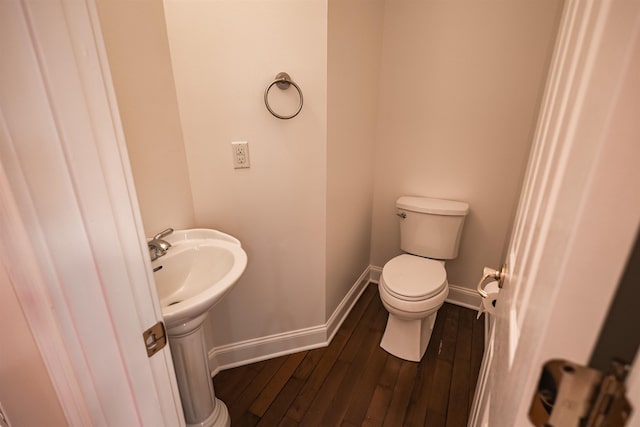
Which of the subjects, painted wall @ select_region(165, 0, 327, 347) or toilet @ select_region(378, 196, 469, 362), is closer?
painted wall @ select_region(165, 0, 327, 347)

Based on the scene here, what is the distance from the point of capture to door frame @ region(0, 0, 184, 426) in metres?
0.36

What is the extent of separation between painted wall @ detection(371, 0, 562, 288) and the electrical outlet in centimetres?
110

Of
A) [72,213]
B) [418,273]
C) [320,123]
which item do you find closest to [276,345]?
[418,273]

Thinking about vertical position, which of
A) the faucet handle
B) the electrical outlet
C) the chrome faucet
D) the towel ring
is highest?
the towel ring

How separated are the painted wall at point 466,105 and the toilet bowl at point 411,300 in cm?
49

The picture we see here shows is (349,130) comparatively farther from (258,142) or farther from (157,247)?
(157,247)

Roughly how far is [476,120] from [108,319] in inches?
78.5

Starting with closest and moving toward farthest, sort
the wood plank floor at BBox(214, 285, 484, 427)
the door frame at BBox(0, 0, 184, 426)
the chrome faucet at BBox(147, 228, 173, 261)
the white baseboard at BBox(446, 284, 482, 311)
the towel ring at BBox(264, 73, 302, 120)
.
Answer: the door frame at BBox(0, 0, 184, 426), the chrome faucet at BBox(147, 228, 173, 261), the towel ring at BBox(264, 73, 302, 120), the wood plank floor at BBox(214, 285, 484, 427), the white baseboard at BBox(446, 284, 482, 311)

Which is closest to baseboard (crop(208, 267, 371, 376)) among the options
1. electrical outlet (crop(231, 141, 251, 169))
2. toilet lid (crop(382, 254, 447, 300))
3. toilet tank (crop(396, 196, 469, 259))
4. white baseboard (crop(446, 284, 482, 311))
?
toilet lid (crop(382, 254, 447, 300))

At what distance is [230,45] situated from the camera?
1.21 m

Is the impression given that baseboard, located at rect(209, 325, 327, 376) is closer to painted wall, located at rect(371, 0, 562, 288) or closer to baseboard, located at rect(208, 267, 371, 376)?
baseboard, located at rect(208, 267, 371, 376)

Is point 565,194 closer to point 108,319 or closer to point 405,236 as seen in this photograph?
point 108,319

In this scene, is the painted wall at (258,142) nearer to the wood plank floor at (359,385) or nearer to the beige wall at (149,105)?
the beige wall at (149,105)

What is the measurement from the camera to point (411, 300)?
1565 mm
